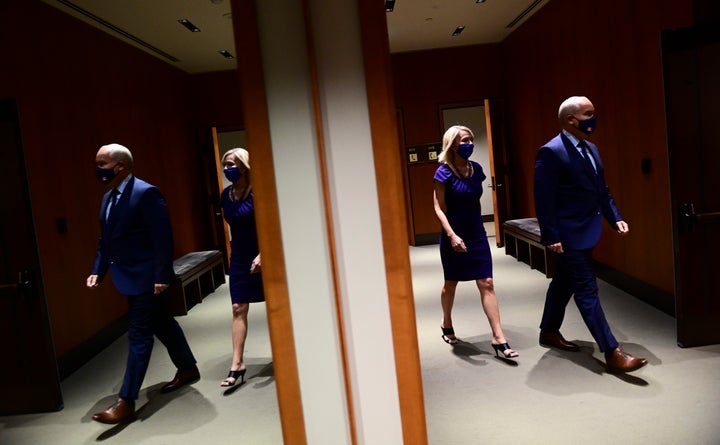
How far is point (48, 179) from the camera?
4398 millimetres

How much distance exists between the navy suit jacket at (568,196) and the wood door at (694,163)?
1.44 feet

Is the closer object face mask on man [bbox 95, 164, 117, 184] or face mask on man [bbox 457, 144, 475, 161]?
face mask on man [bbox 95, 164, 117, 184]

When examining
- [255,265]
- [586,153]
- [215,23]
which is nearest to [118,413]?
[255,265]

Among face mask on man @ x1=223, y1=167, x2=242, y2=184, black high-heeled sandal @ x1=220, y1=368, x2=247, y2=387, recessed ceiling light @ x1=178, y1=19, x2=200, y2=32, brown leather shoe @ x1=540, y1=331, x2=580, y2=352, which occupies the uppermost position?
recessed ceiling light @ x1=178, y1=19, x2=200, y2=32

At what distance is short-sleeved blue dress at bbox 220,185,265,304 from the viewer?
344 centimetres

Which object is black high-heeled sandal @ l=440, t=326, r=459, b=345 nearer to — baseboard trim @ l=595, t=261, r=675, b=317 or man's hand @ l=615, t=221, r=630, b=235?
man's hand @ l=615, t=221, r=630, b=235

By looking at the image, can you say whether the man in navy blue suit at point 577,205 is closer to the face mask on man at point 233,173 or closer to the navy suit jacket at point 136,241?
the face mask on man at point 233,173

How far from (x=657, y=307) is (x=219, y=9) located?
15.3 feet

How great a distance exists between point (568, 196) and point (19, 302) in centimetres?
336

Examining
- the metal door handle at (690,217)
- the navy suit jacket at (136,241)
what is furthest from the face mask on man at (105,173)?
the metal door handle at (690,217)

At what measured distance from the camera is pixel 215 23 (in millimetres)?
5812

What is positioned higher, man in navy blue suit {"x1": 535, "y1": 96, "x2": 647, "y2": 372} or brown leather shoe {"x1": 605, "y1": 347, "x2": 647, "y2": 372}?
man in navy blue suit {"x1": 535, "y1": 96, "x2": 647, "y2": 372}

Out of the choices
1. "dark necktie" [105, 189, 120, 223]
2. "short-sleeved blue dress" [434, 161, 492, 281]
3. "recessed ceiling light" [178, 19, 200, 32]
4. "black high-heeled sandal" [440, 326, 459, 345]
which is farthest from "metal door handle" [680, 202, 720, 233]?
"recessed ceiling light" [178, 19, 200, 32]

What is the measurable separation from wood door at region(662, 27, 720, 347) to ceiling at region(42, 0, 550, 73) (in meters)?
3.39
